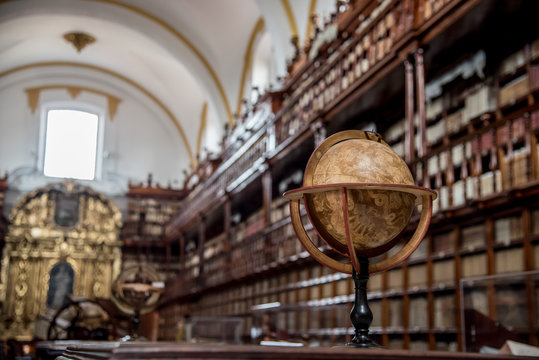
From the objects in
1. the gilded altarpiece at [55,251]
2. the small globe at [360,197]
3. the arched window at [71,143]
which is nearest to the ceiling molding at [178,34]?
the arched window at [71,143]

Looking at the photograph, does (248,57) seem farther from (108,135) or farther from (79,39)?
(108,135)

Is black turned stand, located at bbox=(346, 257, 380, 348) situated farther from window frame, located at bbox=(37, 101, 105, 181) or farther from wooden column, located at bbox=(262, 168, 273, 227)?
window frame, located at bbox=(37, 101, 105, 181)

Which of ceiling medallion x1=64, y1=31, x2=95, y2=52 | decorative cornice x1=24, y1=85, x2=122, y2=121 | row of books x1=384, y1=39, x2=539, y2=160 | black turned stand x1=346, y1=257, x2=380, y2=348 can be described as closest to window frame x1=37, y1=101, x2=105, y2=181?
decorative cornice x1=24, y1=85, x2=122, y2=121

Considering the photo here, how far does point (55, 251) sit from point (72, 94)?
20.5 ft

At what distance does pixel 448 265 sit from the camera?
682 cm

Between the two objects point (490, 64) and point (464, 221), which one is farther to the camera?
point (490, 64)

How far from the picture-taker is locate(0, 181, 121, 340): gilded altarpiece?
22062 mm

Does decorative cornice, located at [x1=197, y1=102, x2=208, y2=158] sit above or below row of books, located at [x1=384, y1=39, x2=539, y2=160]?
above

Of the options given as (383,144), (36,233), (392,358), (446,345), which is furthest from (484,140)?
(36,233)

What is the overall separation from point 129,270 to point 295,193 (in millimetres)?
4136

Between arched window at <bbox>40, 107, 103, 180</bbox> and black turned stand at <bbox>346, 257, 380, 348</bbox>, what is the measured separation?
932 inches

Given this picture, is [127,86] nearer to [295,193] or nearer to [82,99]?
[82,99]

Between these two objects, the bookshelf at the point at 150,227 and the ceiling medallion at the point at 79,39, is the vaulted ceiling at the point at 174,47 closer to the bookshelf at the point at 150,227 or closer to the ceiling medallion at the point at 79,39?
the ceiling medallion at the point at 79,39

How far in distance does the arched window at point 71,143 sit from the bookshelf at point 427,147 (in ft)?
44.7
